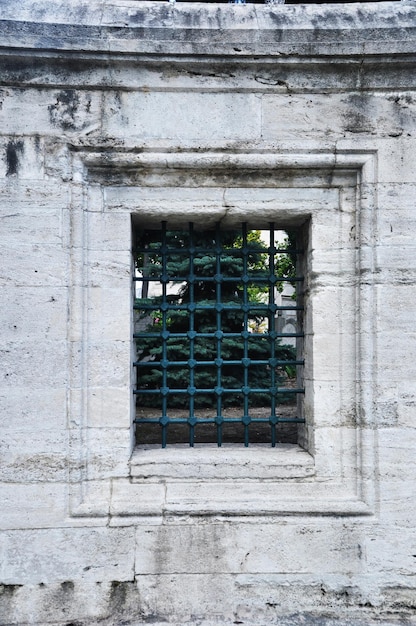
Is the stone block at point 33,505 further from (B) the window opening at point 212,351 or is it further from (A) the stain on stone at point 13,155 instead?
(A) the stain on stone at point 13,155

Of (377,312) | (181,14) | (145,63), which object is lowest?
(377,312)

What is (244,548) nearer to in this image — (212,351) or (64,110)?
(64,110)

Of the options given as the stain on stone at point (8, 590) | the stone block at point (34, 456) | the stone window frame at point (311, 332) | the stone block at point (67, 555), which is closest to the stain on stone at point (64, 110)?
the stone window frame at point (311, 332)

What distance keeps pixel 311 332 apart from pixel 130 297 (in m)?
1.01

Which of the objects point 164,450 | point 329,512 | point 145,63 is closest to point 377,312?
point 329,512

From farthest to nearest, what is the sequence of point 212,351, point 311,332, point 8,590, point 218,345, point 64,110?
point 212,351 < point 218,345 < point 311,332 < point 64,110 < point 8,590

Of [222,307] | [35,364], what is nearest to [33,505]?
[35,364]

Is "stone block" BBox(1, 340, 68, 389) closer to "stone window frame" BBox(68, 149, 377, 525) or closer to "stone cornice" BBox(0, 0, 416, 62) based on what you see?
"stone window frame" BBox(68, 149, 377, 525)

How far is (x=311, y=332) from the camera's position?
265 centimetres

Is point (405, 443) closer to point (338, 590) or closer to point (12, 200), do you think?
point (338, 590)

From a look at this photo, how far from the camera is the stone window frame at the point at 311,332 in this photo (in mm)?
2523

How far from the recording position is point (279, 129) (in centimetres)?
258

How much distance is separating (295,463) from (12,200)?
6.71ft

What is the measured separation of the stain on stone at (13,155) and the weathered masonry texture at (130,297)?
0.02 meters
